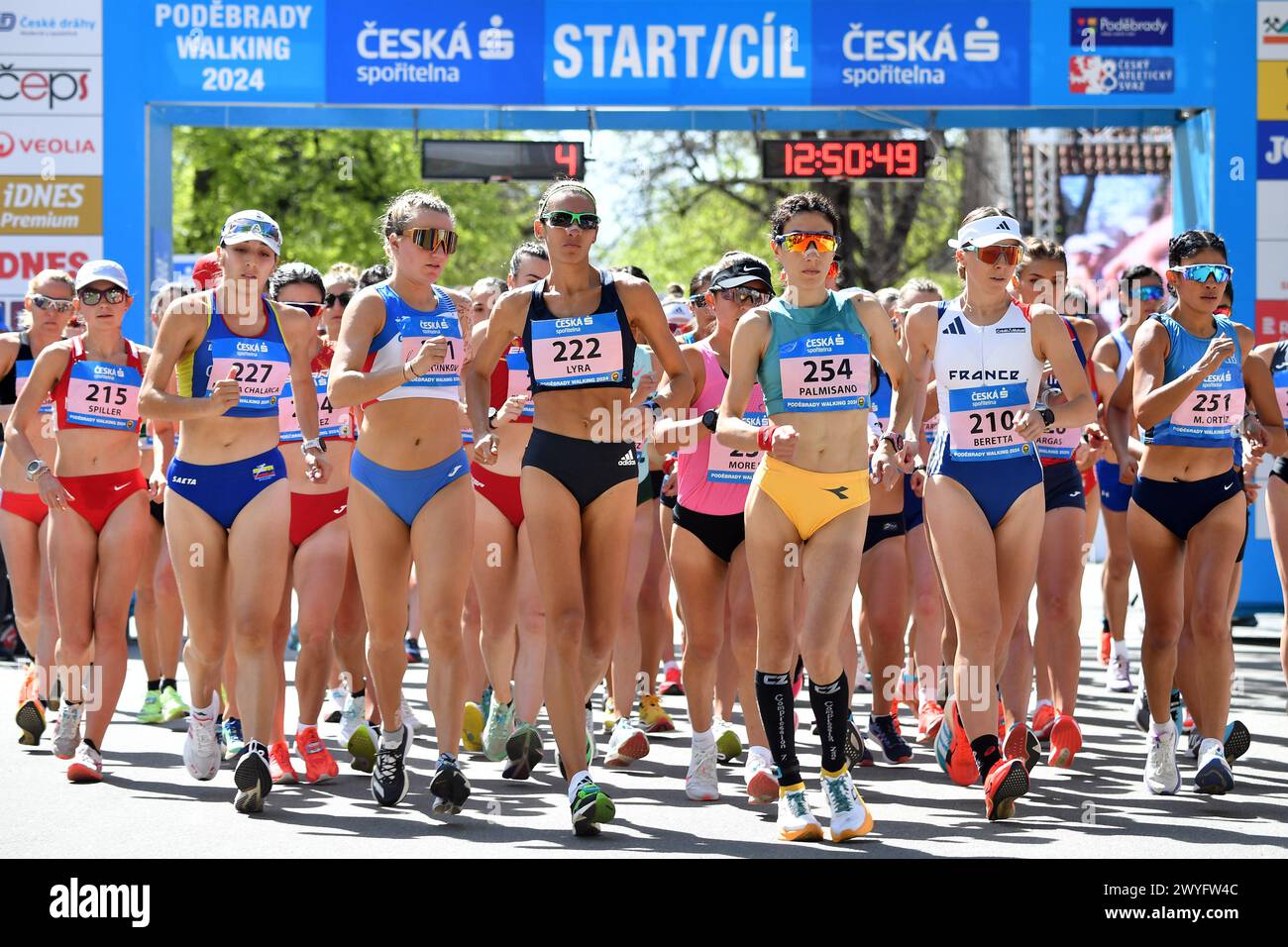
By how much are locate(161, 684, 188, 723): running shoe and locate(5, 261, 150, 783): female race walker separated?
1.41 m

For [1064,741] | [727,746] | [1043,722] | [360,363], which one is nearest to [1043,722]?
[1043,722]

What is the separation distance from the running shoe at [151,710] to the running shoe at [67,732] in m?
1.34

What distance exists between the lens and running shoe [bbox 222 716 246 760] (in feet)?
26.8

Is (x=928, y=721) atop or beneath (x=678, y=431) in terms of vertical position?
beneath

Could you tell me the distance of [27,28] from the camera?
14672 millimetres

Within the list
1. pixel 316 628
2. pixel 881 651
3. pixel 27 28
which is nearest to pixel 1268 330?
pixel 881 651

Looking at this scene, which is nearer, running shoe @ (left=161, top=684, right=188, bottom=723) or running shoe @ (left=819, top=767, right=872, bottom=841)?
running shoe @ (left=819, top=767, right=872, bottom=841)

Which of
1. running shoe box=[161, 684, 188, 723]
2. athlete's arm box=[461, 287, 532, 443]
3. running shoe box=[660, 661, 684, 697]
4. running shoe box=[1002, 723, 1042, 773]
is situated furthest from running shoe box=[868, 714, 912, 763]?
running shoe box=[161, 684, 188, 723]

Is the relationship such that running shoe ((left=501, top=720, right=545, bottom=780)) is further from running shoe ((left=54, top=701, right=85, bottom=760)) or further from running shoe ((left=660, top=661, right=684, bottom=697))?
running shoe ((left=660, top=661, right=684, bottom=697))

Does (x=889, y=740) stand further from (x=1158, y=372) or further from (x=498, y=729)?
(x=1158, y=372)

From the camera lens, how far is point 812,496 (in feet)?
21.0

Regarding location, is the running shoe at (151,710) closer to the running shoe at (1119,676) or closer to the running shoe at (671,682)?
the running shoe at (671,682)

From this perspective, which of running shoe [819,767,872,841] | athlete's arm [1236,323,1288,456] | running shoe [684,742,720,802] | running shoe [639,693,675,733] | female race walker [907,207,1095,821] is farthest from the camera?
running shoe [639,693,675,733]

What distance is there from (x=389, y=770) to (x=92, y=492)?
7.26 ft
